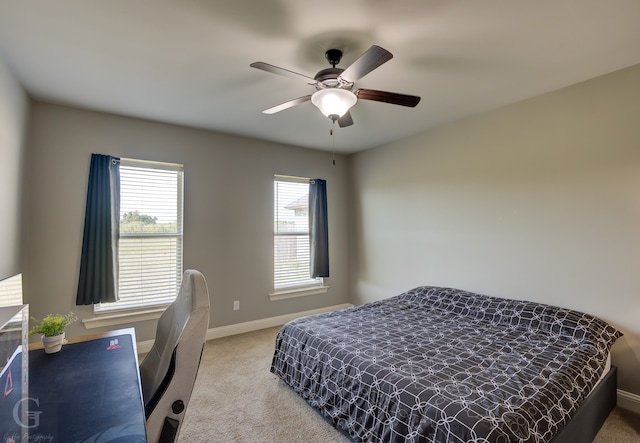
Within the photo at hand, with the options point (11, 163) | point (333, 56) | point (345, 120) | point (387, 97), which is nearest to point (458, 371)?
point (387, 97)

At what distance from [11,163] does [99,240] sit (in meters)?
0.91

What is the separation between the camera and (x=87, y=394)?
116cm

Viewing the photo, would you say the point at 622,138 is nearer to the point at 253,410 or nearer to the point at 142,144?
the point at 253,410

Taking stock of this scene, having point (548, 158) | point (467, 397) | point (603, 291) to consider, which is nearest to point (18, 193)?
point (467, 397)

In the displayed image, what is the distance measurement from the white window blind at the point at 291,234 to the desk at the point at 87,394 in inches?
101

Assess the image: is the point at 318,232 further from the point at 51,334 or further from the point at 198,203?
the point at 51,334

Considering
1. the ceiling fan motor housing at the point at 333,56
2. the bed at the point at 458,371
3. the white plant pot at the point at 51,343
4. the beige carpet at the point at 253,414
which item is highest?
the ceiling fan motor housing at the point at 333,56

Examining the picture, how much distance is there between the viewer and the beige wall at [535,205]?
231 centimetres

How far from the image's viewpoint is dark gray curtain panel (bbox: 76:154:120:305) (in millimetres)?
2906

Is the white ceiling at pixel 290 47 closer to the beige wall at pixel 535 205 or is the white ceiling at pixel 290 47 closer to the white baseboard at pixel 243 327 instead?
the beige wall at pixel 535 205

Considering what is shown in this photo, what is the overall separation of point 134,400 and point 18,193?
245 centimetres

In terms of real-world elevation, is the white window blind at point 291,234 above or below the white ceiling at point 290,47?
below

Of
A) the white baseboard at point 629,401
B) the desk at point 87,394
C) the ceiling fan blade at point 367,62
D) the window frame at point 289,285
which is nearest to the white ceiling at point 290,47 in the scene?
the ceiling fan blade at point 367,62

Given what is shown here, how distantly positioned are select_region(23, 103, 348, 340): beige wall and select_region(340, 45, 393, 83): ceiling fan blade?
2.34 metres
